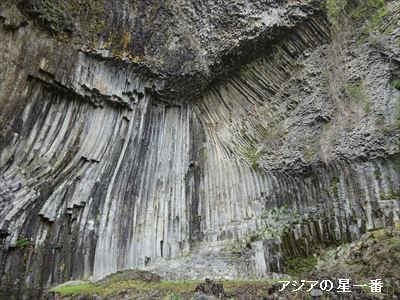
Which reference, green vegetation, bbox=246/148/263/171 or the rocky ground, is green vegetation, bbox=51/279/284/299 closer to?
the rocky ground

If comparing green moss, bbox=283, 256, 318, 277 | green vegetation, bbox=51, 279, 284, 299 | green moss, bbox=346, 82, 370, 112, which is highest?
green moss, bbox=346, 82, 370, 112

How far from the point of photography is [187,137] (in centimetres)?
1250

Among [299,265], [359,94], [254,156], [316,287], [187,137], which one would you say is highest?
[359,94]

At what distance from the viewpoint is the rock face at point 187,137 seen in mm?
8750

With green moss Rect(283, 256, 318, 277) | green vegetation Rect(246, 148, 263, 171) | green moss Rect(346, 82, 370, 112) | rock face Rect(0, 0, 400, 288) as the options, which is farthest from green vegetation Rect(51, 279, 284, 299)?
green moss Rect(346, 82, 370, 112)

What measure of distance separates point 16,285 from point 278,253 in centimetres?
621

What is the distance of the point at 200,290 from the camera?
19.4ft

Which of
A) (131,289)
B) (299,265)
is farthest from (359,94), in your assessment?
(131,289)

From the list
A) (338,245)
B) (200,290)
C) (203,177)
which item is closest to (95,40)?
(203,177)

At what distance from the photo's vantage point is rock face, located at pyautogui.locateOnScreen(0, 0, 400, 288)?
28.7ft

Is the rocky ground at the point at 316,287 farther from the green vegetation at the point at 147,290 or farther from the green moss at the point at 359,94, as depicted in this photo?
the green moss at the point at 359,94

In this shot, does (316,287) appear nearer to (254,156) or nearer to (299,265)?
(299,265)

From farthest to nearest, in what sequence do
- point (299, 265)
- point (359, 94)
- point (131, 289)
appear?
point (359, 94) < point (299, 265) < point (131, 289)

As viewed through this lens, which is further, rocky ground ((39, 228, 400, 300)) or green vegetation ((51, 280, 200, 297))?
green vegetation ((51, 280, 200, 297))
